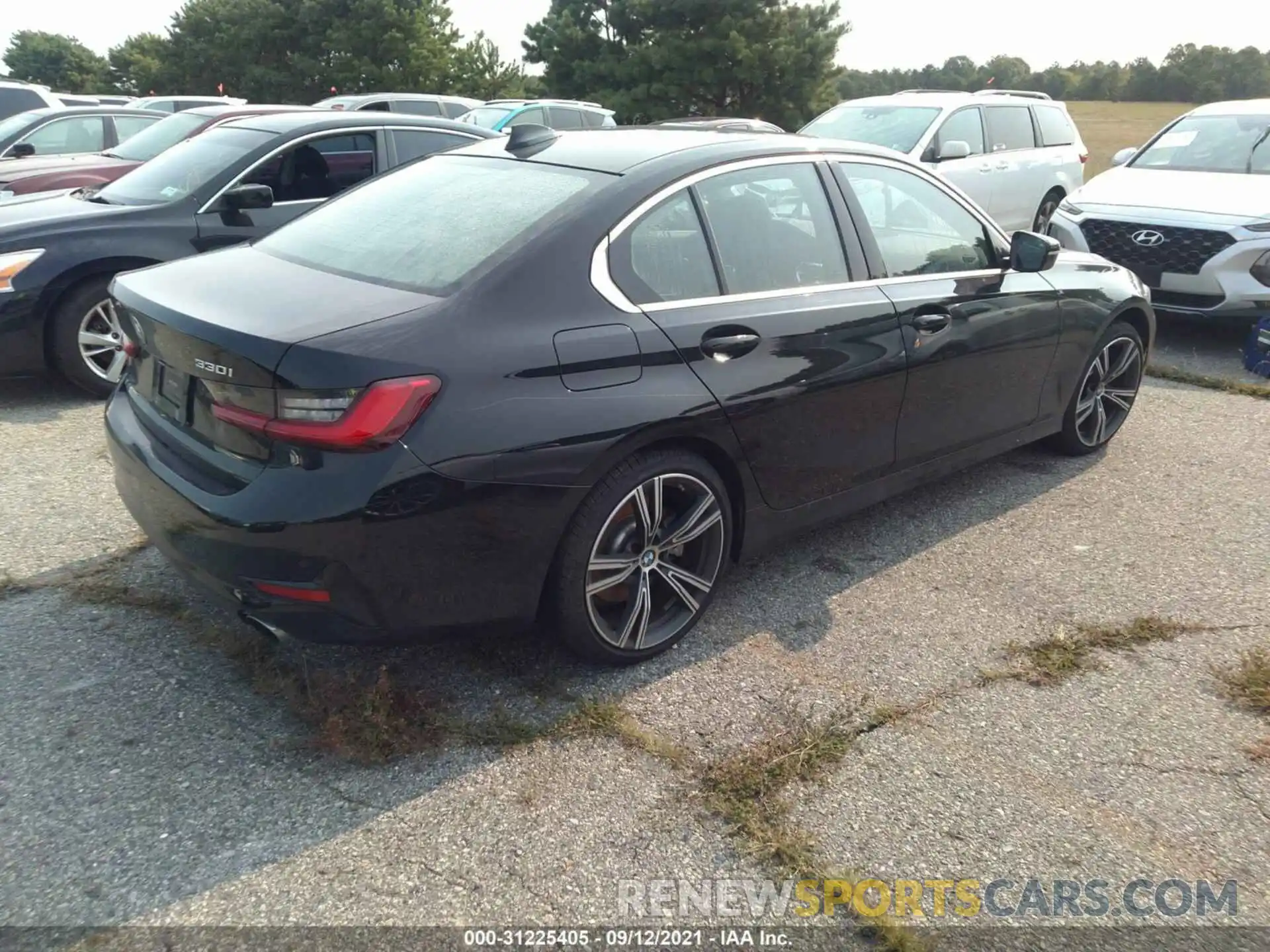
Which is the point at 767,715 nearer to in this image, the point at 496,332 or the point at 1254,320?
the point at 496,332

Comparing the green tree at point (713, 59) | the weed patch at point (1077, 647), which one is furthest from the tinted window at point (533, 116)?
the green tree at point (713, 59)

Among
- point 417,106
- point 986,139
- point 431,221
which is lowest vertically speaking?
point 431,221

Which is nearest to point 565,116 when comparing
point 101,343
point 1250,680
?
point 101,343

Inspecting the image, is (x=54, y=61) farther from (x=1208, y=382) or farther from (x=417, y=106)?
(x=1208, y=382)

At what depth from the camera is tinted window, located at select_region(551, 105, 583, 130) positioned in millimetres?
17688

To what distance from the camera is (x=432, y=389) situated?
109 inches

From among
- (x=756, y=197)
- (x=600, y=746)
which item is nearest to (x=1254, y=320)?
(x=756, y=197)

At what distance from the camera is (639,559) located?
10.9 feet

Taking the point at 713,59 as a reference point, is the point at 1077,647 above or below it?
below

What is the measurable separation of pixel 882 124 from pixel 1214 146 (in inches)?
123

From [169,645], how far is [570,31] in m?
37.7

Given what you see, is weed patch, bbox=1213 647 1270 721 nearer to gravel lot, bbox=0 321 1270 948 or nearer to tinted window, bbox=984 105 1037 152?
gravel lot, bbox=0 321 1270 948

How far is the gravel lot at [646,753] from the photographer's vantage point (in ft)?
8.22

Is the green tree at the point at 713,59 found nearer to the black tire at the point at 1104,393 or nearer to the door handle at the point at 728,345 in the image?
the black tire at the point at 1104,393
